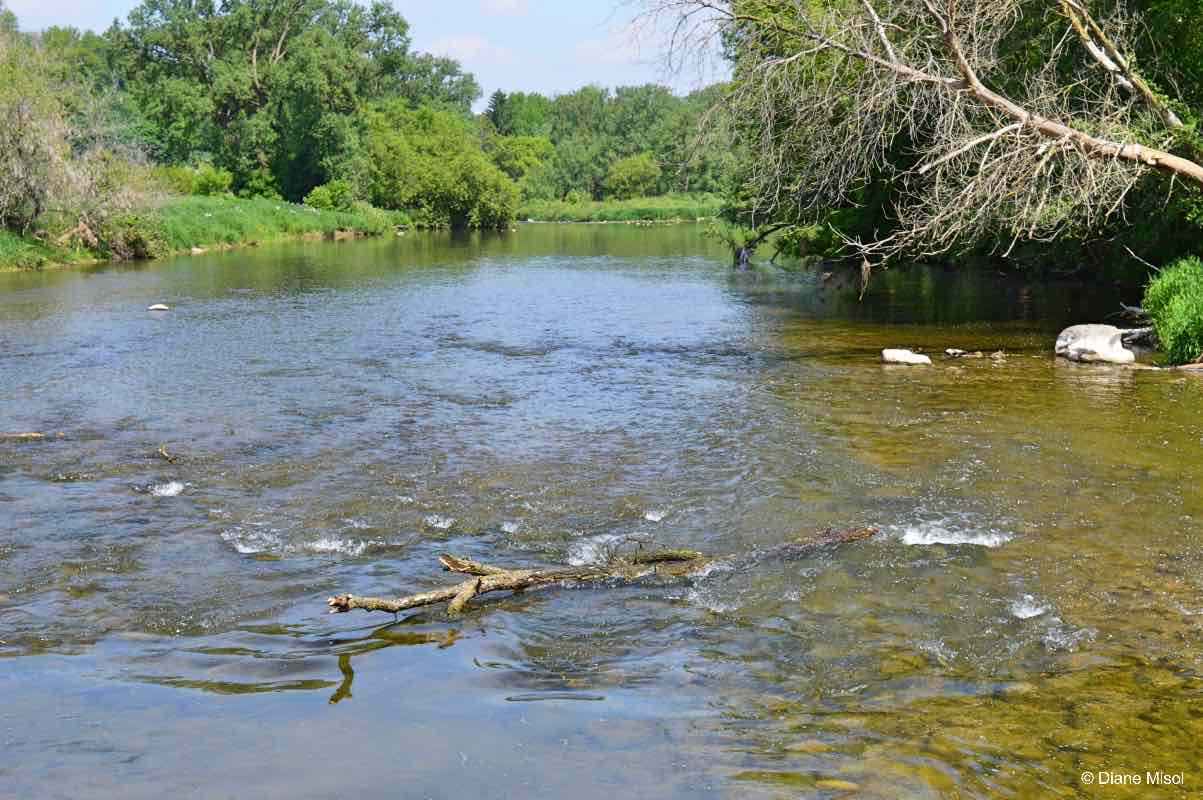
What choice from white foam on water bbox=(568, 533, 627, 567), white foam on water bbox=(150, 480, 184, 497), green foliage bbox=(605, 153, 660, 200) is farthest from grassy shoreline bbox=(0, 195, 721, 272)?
white foam on water bbox=(568, 533, 627, 567)

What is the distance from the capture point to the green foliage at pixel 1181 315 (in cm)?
1709

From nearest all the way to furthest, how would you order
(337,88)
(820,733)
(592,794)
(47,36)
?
1. (592,794)
2. (820,733)
3. (337,88)
4. (47,36)

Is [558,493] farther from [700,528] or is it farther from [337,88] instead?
[337,88]

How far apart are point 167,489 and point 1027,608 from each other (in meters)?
8.01

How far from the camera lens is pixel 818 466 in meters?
11.9

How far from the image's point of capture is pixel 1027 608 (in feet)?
25.0

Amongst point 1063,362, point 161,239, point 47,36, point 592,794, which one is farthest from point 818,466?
point 47,36

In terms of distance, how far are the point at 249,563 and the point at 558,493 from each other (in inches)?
127

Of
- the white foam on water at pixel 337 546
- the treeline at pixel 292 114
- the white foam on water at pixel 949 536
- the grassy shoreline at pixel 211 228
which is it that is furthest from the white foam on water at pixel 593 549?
the treeline at pixel 292 114

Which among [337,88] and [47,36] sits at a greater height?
[47,36]

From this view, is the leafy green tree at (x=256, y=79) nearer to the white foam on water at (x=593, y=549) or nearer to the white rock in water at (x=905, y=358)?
the white rock in water at (x=905, y=358)

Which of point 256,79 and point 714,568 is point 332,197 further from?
point 714,568

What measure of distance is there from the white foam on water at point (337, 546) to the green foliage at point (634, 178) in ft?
399

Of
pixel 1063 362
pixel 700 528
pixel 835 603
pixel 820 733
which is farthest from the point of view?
pixel 1063 362
